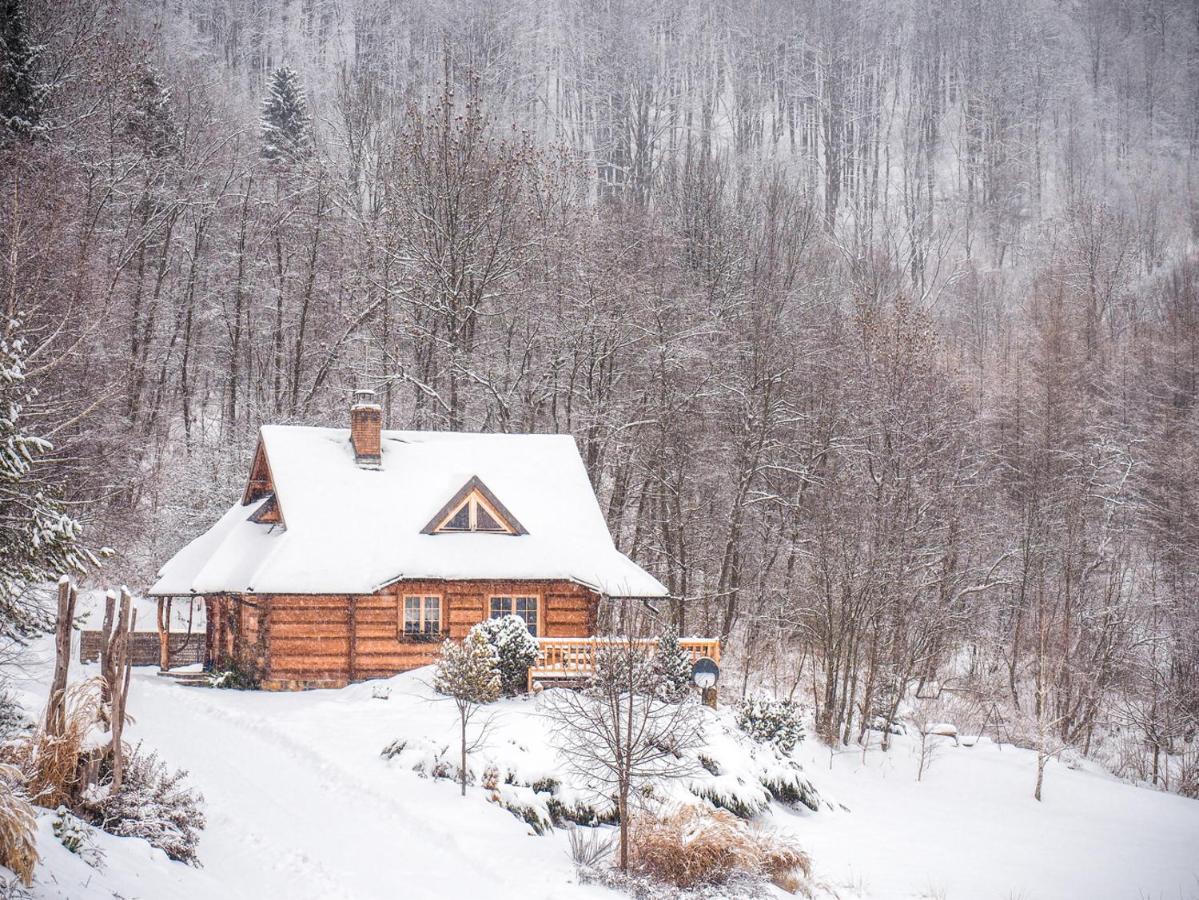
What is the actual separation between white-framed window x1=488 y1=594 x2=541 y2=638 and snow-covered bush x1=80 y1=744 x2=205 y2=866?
40.6ft

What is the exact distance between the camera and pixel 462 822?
14.1m

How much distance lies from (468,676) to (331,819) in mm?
3348

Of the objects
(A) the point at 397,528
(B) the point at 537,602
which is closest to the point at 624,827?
(B) the point at 537,602

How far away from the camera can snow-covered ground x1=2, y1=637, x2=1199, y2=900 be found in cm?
1087

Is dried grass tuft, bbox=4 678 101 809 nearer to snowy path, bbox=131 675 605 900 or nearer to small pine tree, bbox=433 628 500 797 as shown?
snowy path, bbox=131 675 605 900

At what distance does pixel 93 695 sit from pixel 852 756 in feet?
63.3

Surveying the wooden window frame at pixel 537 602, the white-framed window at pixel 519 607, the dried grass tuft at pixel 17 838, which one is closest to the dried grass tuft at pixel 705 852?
the dried grass tuft at pixel 17 838

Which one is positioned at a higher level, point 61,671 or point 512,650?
point 61,671

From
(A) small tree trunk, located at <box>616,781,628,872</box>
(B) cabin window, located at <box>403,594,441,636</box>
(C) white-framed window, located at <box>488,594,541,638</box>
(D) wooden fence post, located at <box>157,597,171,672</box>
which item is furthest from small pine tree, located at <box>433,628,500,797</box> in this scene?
(D) wooden fence post, located at <box>157,597,171,672</box>

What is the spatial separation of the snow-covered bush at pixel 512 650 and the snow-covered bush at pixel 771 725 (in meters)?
4.83

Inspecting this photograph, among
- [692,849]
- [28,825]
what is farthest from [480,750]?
[28,825]

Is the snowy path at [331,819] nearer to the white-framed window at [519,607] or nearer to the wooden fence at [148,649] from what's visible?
the white-framed window at [519,607]

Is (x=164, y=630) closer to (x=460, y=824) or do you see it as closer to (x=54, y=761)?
(x=460, y=824)

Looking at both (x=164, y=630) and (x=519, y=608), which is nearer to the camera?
(x=519, y=608)
